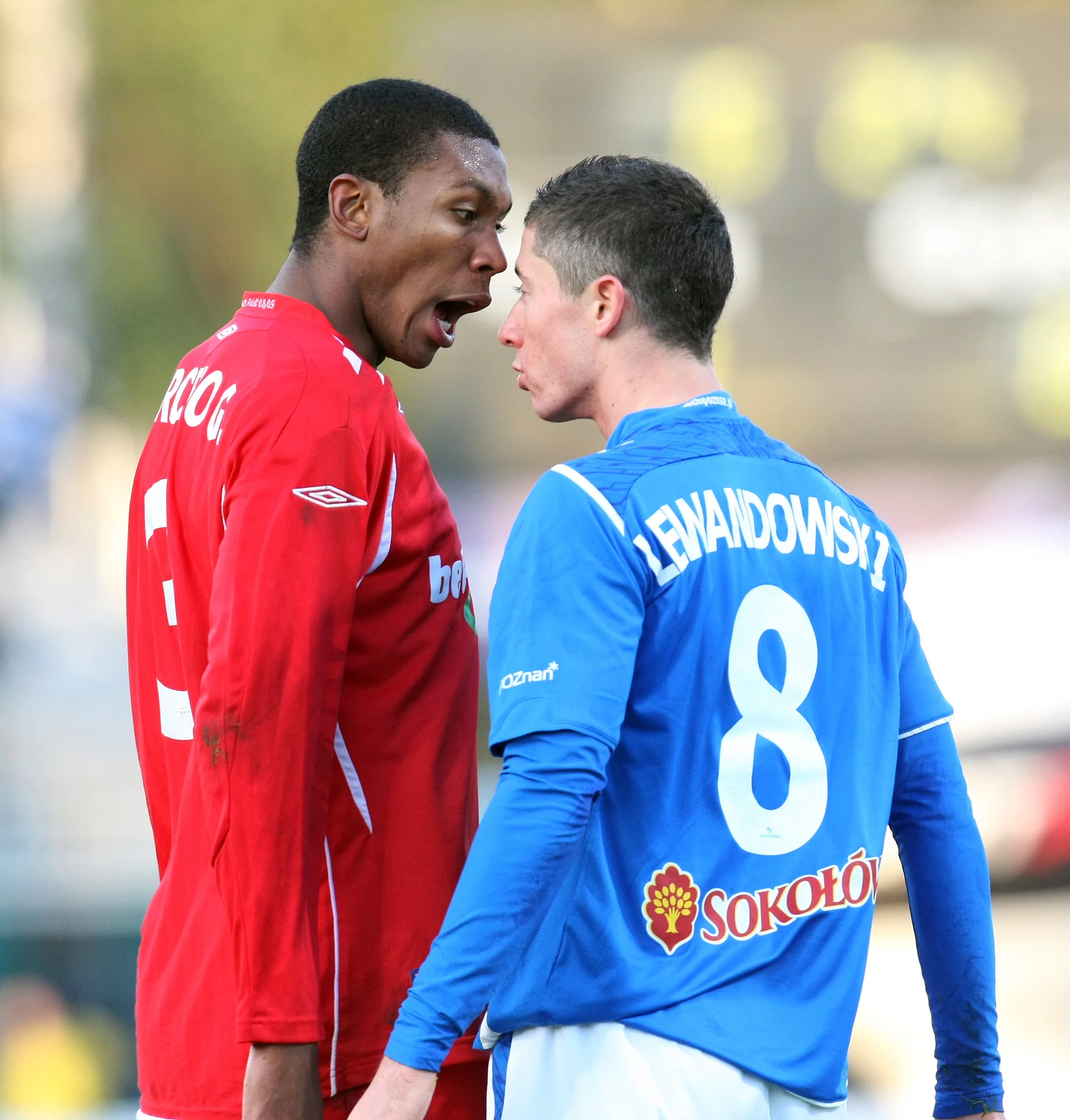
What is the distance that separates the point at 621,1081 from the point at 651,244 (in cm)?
104

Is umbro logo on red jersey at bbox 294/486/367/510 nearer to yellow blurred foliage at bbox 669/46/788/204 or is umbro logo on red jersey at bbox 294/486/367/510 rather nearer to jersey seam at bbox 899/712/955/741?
jersey seam at bbox 899/712/955/741

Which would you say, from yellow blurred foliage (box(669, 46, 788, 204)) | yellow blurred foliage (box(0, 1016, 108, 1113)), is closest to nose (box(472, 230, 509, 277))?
yellow blurred foliage (box(0, 1016, 108, 1113))

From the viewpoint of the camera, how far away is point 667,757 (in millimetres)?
1847

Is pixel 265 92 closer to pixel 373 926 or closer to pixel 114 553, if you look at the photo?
pixel 114 553

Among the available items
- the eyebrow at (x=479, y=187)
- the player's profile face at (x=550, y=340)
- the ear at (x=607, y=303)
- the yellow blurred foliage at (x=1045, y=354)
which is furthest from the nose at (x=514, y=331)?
the yellow blurred foliage at (x=1045, y=354)

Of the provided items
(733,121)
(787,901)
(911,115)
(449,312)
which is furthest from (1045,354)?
(787,901)

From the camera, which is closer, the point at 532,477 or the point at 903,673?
the point at 903,673

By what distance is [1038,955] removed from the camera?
8.37 metres

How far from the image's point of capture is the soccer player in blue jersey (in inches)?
69.0

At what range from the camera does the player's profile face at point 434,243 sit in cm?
224

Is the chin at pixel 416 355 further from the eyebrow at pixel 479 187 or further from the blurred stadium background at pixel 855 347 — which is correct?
the blurred stadium background at pixel 855 347

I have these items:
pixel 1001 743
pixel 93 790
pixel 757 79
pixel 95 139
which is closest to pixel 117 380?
pixel 95 139

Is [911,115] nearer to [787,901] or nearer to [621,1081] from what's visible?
[787,901]

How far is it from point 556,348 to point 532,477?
25.5 ft
